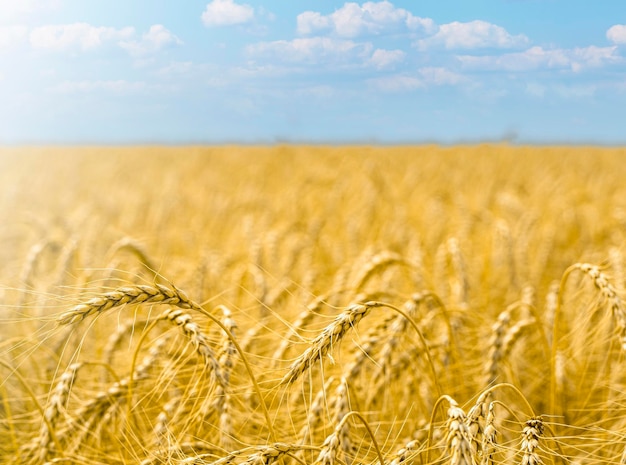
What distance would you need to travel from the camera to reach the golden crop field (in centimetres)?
154

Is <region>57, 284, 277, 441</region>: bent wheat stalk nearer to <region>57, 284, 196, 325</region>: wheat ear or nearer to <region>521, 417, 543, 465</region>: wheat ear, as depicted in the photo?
<region>57, 284, 196, 325</region>: wheat ear

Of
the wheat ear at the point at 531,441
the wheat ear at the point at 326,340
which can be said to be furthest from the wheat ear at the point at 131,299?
the wheat ear at the point at 531,441

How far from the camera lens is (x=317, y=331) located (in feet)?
5.48

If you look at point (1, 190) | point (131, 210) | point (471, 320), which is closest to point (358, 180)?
point (131, 210)

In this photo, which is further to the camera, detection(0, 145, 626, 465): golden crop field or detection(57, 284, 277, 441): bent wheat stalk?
detection(0, 145, 626, 465): golden crop field

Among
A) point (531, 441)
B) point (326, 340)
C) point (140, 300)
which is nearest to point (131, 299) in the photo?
point (140, 300)

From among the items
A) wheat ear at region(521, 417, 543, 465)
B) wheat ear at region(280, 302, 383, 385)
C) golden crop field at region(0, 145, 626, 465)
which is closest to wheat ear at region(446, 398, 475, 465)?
golden crop field at region(0, 145, 626, 465)

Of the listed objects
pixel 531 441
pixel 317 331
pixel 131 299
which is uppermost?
pixel 131 299

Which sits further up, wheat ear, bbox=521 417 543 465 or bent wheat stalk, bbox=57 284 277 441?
bent wheat stalk, bbox=57 284 277 441

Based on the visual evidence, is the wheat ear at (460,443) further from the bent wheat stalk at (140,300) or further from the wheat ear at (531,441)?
the bent wheat stalk at (140,300)

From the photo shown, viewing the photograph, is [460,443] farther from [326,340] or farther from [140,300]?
[140,300]

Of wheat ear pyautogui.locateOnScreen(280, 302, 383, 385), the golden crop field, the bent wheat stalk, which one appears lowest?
the golden crop field

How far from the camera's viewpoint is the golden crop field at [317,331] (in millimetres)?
1537

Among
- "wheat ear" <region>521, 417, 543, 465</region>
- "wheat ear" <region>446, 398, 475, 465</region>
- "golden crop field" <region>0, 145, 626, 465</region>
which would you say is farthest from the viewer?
"golden crop field" <region>0, 145, 626, 465</region>
